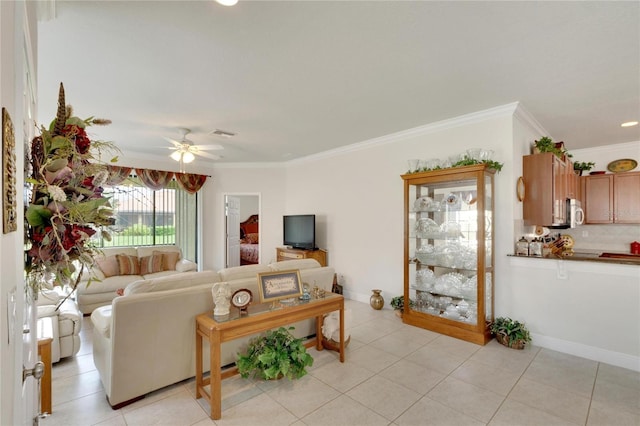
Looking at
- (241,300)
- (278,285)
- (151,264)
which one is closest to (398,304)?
(278,285)

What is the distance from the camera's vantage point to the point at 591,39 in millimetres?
2174

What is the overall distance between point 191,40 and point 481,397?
11.8 ft

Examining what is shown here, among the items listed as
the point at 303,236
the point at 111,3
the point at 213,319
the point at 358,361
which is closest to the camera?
the point at 111,3

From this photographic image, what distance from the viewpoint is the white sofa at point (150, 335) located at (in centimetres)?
221

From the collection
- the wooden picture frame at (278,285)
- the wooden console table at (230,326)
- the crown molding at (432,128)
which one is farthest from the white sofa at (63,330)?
the crown molding at (432,128)

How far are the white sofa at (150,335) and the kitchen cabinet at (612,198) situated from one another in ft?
19.2

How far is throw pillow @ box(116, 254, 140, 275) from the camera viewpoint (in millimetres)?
4938

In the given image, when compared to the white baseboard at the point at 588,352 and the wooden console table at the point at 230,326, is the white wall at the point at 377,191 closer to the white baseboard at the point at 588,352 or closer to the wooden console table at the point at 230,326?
the white baseboard at the point at 588,352

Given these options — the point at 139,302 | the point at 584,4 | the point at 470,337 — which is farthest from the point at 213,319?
the point at 584,4

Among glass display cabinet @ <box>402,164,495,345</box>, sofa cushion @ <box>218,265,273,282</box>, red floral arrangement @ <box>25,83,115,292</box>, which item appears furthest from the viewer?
glass display cabinet @ <box>402,164,495,345</box>

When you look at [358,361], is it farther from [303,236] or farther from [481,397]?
[303,236]

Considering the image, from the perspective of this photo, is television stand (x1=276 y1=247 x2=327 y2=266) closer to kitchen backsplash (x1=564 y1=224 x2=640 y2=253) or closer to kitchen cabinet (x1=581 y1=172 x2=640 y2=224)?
kitchen backsplash (x1=564 y1=224 x2=640 y2=253)

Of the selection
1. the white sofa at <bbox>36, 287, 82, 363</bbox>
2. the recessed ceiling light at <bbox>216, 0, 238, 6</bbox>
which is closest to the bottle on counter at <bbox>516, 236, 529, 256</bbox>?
the recessed ceiling light at <bbox>216, 0, 238, 6</bbox>

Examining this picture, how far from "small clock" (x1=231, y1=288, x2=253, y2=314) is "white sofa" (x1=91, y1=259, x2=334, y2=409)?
0.22 meters
